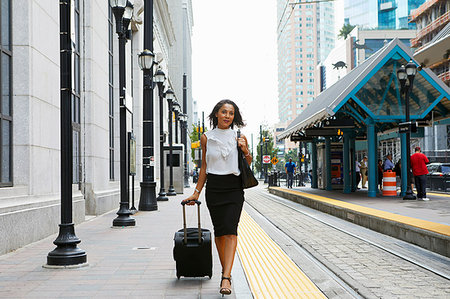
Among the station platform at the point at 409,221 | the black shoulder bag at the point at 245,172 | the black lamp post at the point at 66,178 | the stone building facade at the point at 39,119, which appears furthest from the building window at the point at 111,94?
the black shoulder bag at the point at 245,172

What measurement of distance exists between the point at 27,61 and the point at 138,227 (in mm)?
4474

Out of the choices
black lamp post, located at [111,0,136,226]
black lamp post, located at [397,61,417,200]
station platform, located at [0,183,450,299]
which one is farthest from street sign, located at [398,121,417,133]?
black lamp post, located at [111,0,136,226]

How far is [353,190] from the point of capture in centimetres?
2531

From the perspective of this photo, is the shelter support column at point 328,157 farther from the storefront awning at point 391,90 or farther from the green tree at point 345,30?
the green tree at point 345,30

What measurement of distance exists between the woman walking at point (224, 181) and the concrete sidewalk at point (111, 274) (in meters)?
0.54

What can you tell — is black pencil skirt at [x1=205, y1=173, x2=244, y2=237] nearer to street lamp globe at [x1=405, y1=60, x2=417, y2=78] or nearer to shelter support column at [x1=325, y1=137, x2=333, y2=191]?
street lamp globe at [x1=405, y1=60, x2=417, y2=78]

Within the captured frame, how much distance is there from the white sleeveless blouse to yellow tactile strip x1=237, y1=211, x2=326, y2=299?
134 centimetres

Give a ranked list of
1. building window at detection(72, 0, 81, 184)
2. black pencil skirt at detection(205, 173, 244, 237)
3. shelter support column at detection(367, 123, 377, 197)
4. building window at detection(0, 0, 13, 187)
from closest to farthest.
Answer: black pencil skirt at detection(205, 173, 244, 237) < building window at detection(0, 0, 13, 187) < building window at detection(72, 0, 81, 184) < shelter support column at detection(367, 123, 377, 197)

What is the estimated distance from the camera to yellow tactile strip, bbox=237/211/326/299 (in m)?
5.62

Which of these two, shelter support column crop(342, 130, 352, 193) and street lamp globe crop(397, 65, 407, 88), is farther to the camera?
shelter support column crop(342, 130, 352, 193)

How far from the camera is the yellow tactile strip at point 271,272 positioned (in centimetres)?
562

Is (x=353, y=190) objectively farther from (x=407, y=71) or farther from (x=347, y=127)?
(x=407, y=71)

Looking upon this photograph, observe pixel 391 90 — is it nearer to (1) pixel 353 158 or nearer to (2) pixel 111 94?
(1) pixel 353 158

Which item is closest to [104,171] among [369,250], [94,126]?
[94,126]
